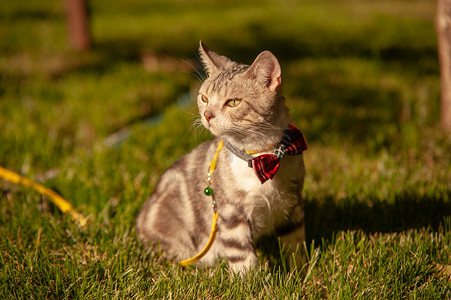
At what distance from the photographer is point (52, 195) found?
3289 mm

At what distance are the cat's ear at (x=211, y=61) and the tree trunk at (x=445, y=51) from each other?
235 centimetres

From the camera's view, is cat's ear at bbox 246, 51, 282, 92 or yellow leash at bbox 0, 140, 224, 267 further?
yellow leash at bbox 0, 140, 224, 267

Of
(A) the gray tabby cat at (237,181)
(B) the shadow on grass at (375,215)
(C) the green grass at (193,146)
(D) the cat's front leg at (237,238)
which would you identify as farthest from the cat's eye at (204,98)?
(B) the shadow on grass at (375,215)

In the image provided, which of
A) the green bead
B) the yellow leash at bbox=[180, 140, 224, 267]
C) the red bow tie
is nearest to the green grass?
the yellow leash at bbox=[180, 140, 224, 267]

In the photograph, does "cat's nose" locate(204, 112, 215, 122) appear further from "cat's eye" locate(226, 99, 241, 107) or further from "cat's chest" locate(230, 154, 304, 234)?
"cat's chest" locate(230, 154, 304, 234)

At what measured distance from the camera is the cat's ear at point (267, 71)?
7.13ft

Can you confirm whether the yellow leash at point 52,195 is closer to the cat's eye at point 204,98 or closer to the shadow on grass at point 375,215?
the cat's eye at point 204,98

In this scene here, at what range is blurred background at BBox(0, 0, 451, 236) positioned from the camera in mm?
3521

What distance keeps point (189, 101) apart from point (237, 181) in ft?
9.54

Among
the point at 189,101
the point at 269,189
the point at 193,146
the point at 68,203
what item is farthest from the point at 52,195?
the point at 189,101

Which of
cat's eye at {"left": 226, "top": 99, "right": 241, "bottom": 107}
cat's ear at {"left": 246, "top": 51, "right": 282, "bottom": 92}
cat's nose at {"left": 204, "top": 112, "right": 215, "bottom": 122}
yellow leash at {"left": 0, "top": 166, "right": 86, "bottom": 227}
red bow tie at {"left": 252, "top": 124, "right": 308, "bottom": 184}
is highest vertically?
cat's ear at {"left": 246, "top": 51, "right": 282, "bottom": 92}

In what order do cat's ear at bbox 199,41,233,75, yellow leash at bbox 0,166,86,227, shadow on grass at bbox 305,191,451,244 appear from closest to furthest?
cat's ear at bbox 199,41,233,75
shadow on grass at bbox 305,191,451,244
yellow leash at bbox 0,166,86,227

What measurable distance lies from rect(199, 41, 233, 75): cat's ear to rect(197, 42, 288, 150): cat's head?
160mm

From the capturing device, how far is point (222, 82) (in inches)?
94.3
